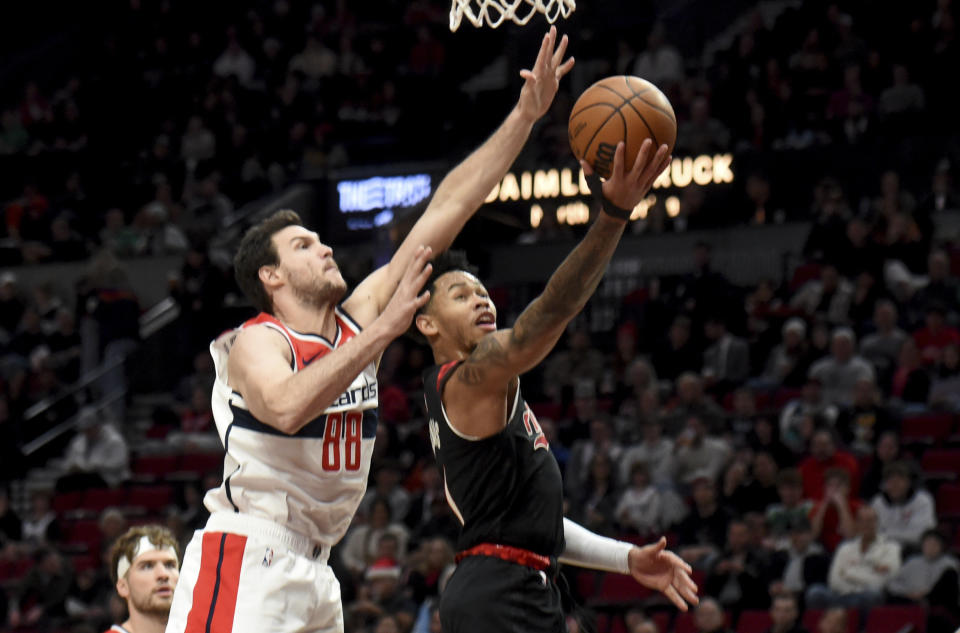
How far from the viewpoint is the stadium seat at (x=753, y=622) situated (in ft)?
32.7

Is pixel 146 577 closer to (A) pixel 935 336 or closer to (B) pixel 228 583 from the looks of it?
(B) pixel 228 583

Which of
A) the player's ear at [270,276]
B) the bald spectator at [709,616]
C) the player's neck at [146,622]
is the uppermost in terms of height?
the player's ear at [270,276]

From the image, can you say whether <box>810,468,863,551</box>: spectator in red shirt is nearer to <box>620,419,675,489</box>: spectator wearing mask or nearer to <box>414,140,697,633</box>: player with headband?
<box>620,419,675,489</box>: spectator wearing mask

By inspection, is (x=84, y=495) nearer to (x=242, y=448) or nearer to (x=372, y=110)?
(x=372, y=110)

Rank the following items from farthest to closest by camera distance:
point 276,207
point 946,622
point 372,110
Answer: point 372,110 → point 276,207 → point 946,622

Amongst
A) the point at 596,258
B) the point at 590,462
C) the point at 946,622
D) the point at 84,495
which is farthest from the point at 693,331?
the point at 596,258

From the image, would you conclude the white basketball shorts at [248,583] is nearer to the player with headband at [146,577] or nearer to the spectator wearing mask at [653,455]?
the player with headband at [146,577]

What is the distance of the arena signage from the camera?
14.7m

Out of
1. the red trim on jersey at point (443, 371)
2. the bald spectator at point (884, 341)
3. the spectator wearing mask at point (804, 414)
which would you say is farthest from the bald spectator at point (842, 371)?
the red trim on jersey at point (443, 371)

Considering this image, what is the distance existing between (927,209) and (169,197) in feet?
34.1

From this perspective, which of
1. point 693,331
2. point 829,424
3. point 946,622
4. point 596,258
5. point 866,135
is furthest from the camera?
point 866,135

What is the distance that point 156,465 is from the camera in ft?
50.9

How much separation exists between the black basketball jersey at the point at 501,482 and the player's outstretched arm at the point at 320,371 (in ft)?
1.50

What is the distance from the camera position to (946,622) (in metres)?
9.48
